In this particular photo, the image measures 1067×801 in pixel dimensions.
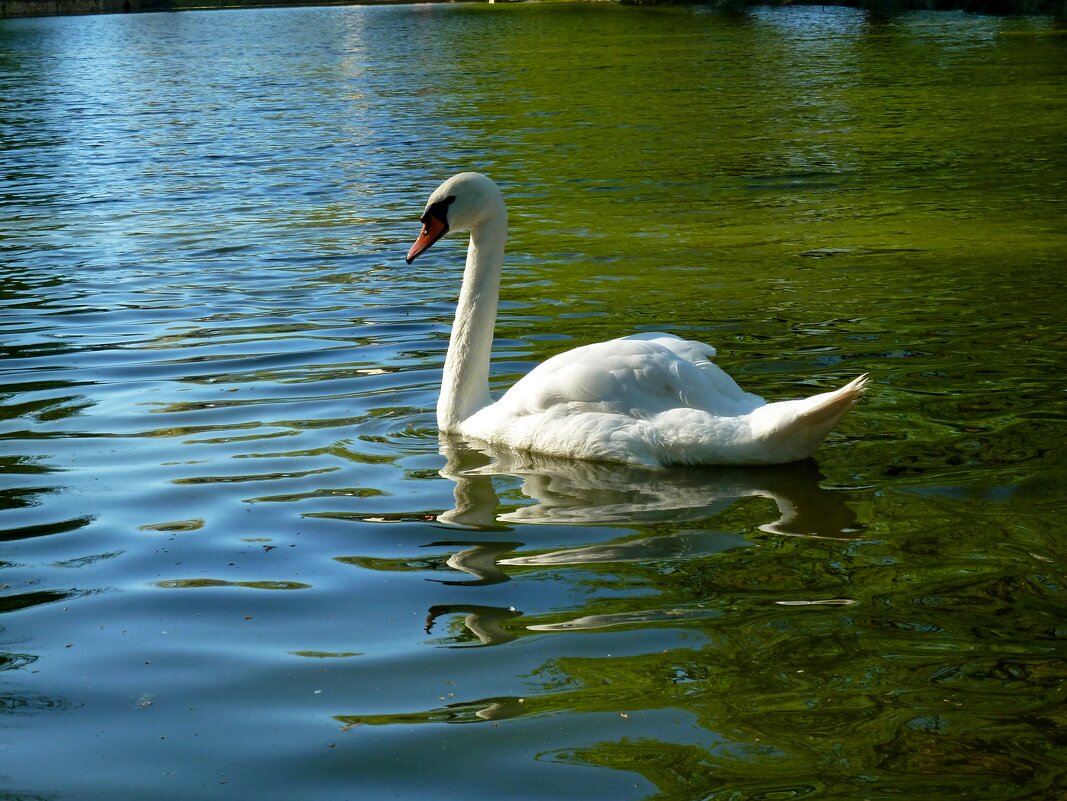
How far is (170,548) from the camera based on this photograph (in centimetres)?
529

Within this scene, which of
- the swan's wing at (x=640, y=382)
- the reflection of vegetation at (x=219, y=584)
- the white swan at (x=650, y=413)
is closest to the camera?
the reflection of vegetation at (x=219, y=584)

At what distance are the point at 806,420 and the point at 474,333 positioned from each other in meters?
2.06

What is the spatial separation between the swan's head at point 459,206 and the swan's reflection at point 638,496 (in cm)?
131

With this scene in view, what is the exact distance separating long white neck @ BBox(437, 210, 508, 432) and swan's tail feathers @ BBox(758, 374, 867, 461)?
5.48 ft

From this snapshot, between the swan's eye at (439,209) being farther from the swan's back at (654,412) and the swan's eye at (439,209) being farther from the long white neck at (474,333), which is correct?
the swan's back at (654,412)

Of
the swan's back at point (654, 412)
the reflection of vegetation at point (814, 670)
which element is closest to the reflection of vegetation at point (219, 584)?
the reflection of vegetation at point (814, 670)

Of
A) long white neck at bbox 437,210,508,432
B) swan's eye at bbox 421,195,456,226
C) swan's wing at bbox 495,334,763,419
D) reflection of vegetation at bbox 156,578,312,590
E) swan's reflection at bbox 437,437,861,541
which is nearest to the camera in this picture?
reflection of vegetation at bbox 156,578,312,590

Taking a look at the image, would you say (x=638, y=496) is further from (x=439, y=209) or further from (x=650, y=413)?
(x=439, y=209)

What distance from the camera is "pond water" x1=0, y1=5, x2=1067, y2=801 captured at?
3.62m

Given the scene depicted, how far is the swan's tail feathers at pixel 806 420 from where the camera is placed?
5.39 meters

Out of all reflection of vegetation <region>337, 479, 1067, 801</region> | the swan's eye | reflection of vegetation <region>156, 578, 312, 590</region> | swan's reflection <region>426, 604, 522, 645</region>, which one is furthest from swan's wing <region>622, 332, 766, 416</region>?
reflection of vegetation <region>156, 578, 312, 590</region>

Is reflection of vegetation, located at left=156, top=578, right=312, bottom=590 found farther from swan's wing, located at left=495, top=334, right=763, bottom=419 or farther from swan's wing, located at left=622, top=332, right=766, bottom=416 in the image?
swan's wing, located at left=622, top=332, right=766, bottom=416

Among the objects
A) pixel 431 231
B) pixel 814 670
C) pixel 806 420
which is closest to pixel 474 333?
pixel 431 231

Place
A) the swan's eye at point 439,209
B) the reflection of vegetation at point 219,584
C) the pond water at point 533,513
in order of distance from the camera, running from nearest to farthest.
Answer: the pond water at point 533,513, the reflection of vegetation at point 219,584, the swan's eye at point 439,209
